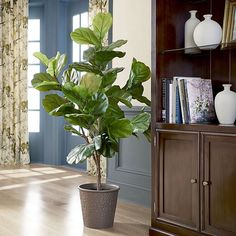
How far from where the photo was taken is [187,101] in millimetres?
2531

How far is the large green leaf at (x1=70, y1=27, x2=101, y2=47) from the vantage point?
2.92 m

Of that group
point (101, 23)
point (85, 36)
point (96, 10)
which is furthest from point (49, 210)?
point (96, 10)

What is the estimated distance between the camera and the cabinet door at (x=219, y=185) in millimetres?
2189

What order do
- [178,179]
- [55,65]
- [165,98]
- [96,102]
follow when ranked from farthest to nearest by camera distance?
1. [55,65]
2. [96,102]
3. [165,98]
4. [178,179]

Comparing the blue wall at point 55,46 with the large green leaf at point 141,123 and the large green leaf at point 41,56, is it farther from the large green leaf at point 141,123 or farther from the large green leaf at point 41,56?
the large green leaf at point 141,123

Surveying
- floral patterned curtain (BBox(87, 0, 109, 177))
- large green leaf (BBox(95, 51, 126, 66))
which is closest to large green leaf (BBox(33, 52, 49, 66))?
large green leaf (BBox(95, 51, 126, 66))

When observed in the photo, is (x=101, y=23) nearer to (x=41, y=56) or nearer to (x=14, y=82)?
(x=41, y=56)

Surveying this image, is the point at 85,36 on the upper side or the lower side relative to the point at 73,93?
upper

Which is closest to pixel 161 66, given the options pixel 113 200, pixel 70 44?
pixel 113 200

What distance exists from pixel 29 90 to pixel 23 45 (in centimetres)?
66

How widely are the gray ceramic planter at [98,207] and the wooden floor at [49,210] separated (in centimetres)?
7

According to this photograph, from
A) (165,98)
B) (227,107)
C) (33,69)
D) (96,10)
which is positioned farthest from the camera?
(33,69)

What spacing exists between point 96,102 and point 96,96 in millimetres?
44

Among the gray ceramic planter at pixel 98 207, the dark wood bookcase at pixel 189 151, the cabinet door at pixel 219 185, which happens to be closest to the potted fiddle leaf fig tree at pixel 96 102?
the gray ceramic planter at pixel 98 207
